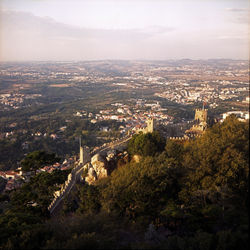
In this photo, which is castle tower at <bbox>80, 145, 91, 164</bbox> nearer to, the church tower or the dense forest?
the church tower

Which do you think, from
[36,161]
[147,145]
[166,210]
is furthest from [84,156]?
[166,210]

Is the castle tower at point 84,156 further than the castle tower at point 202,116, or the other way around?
the castle tower at point 202,116

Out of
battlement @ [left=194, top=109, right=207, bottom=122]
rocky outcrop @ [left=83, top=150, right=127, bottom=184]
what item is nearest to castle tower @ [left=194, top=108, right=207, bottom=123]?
battlement @ [left=194, top=109, right=207, bottom=122]

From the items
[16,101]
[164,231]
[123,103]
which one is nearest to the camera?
[164,231]

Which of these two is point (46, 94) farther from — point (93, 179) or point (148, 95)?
point (93, 179)

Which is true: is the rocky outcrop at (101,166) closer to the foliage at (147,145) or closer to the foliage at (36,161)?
the foliage at (147,145)

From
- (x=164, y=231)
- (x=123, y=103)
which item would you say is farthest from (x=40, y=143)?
(x=123, y=103)

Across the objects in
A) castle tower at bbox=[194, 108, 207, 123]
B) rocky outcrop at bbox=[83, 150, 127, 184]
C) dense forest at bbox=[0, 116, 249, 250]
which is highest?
castle tower at bbox=[194, 108, 207, 123]

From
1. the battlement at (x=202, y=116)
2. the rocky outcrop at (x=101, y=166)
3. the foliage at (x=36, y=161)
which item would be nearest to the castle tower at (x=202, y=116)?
the battlement at (x=202, y=116)
